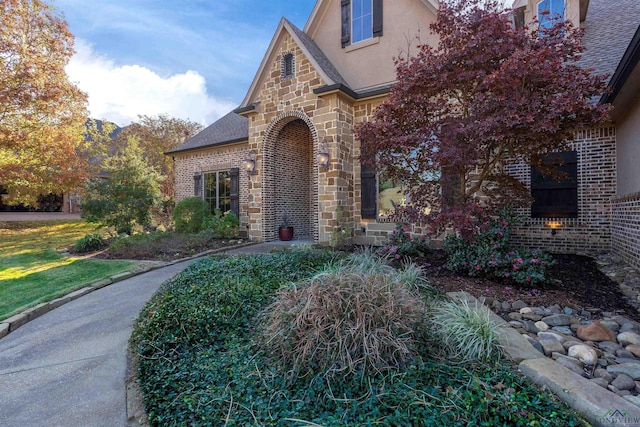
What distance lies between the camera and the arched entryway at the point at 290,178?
28.9ft

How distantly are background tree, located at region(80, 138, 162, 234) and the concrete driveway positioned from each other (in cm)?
Result: 530

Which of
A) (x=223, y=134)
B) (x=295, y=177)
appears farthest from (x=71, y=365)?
(x=223, y=134)

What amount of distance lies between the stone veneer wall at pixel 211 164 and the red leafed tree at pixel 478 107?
20.4 feet

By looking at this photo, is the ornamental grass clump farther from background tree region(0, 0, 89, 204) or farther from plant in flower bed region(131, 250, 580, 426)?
background tree region(0, 0, 89, 204)

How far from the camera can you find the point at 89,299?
4270 millimetres

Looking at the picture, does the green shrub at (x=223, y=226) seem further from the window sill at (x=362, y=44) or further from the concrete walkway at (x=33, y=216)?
A: the concrete walkway at (x=33, y=216)

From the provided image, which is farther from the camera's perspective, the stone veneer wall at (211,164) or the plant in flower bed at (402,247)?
the stone veneer wall at (211,164)

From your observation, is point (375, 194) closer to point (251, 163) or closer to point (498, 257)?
point (251, 163)

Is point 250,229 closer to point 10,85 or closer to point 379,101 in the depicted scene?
point 379,101

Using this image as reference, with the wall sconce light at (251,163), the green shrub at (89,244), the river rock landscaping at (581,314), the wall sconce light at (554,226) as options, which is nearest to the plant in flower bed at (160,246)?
the green shrub at (89,244)

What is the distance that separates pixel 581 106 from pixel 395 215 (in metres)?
2.53

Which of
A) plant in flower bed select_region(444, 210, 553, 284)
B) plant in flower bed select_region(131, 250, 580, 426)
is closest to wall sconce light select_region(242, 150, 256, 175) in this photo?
plant in flower bed select_region(444, 210, 553, 284)

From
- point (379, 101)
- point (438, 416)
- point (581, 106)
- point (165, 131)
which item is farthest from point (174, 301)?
point (165, 131)

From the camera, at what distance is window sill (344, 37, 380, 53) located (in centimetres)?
825
